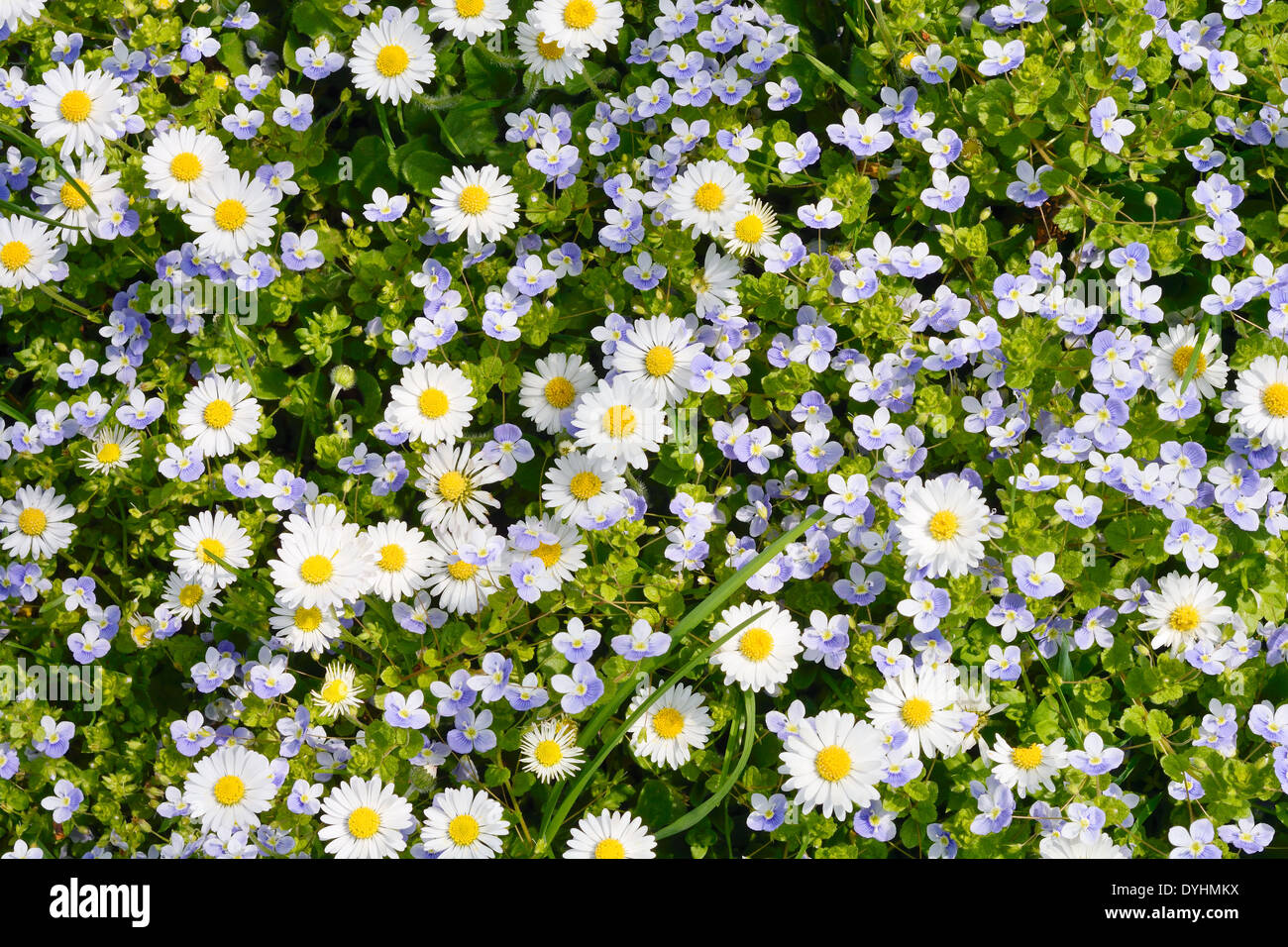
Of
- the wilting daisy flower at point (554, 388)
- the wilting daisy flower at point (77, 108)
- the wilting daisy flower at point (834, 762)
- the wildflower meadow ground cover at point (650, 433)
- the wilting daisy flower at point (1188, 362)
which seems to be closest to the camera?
the wilting daisy flower at point (834, 762)

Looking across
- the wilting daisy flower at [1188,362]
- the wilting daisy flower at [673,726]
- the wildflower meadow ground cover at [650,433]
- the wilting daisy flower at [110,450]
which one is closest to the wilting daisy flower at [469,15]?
the wildflower meadow ground cover at [650,433]

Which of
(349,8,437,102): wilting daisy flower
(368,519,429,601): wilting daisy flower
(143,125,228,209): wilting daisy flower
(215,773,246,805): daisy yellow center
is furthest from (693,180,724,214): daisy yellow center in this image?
(215,773,246,805): daisy yellow center

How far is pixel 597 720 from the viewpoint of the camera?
9.94ft

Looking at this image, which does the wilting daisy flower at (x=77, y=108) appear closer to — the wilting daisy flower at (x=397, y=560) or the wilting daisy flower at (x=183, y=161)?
the wilting daisy flower at (x=183, y=161)

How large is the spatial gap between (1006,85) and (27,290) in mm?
3333

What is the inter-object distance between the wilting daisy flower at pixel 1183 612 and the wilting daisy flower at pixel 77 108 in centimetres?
356

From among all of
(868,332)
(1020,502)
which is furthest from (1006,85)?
(1020,502)

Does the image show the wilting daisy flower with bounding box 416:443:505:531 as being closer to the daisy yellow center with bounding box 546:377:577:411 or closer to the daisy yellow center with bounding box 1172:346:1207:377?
the daisy yellow center with bounding box 546:377:577:411

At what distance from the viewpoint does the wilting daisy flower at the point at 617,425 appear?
310 centimetres

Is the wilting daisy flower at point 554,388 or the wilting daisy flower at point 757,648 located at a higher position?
the wilting daisy flower at point 554,388

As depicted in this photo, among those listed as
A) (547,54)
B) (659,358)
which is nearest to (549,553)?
(659,358)

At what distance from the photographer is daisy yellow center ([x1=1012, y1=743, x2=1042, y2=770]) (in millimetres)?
3039

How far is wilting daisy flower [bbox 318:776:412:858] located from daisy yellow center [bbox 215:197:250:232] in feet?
5.85
